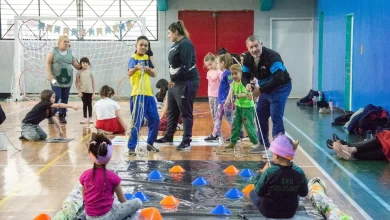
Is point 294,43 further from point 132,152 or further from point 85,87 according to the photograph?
point 132,152

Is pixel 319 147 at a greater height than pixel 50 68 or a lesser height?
lesser

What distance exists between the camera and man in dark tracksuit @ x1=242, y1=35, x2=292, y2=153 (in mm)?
7523

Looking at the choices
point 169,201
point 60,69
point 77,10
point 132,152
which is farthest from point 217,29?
point 169,201

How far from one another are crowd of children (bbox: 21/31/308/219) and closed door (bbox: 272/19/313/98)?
7.29m

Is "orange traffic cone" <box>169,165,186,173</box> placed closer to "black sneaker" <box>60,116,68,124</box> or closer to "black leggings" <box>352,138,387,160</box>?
"black leggings" <box>352,138,387,160</box>

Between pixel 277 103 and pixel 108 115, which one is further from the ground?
pixel 277 103

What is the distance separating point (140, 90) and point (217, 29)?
34.5 feet

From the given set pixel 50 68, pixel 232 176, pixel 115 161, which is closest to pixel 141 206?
pixel 232 176

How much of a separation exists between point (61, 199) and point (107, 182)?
127cm

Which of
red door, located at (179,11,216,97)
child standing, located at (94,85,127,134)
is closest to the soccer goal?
red door, located at (179,11,216,97)

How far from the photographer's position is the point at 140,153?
27.0 ft

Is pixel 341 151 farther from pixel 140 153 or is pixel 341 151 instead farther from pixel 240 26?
pixel 240 26

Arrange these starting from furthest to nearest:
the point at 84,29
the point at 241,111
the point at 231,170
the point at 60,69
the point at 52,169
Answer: the point at 84,29 → the point at 60,69 → the point at 241,111 → the point at 52,169 → the point at 231,170

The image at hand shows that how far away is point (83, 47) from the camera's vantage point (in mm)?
18281
